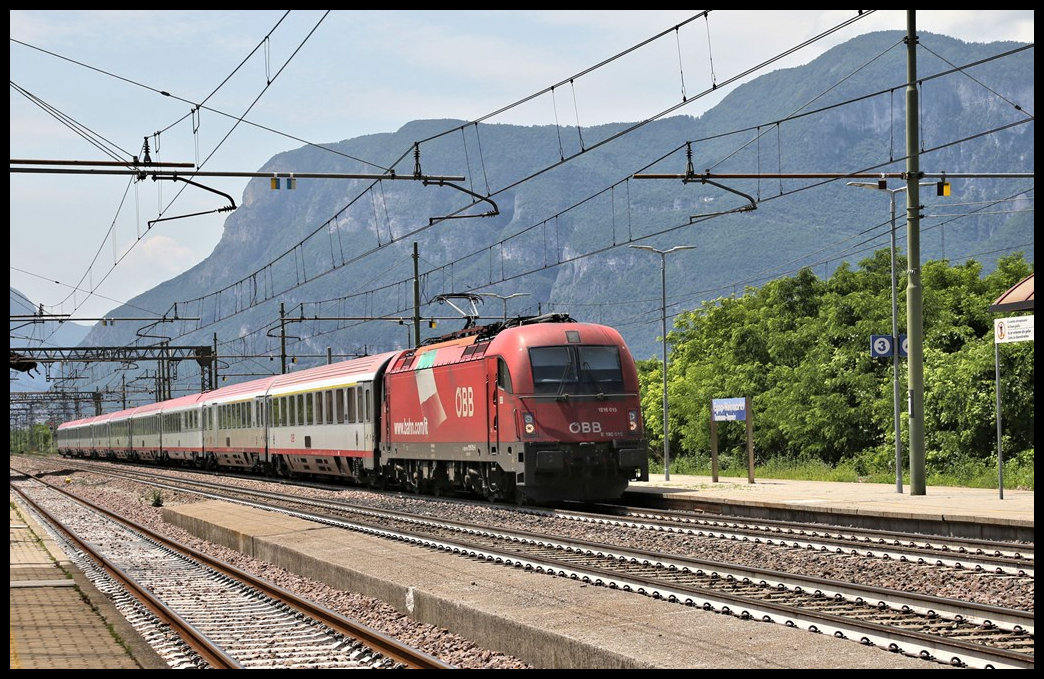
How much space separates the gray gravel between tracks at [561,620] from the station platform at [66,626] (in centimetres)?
236

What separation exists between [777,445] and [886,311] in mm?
5865

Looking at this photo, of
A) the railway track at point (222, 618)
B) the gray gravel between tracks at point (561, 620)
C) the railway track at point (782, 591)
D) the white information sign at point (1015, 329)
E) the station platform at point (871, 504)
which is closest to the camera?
the gray gravel between tracks at point (561, 620)

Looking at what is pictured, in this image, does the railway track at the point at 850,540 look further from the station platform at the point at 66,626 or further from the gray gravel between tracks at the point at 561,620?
the station platform at the point at 66,626

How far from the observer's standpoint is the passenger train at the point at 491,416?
2284 centimetres

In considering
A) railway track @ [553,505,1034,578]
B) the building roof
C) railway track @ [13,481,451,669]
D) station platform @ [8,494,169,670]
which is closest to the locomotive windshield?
railway track @ [553,505,1034,578]

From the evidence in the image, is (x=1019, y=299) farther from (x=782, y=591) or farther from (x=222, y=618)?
(x=222, y=618)

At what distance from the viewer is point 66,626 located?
38.0 feet

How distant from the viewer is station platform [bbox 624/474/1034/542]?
17125 millimetres

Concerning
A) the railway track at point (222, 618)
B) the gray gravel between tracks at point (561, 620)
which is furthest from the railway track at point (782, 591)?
the railway track at point (222, 618)

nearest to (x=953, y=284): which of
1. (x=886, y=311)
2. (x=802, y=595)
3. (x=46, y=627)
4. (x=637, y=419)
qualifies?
(x=886, y=311)

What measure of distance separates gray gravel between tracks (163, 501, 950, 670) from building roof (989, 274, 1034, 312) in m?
10.8

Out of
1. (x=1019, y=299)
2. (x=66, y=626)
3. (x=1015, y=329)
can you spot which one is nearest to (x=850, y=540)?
(x=1015, y=329)

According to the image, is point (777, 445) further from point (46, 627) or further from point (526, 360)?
point (46, 627)

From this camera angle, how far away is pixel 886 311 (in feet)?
131
